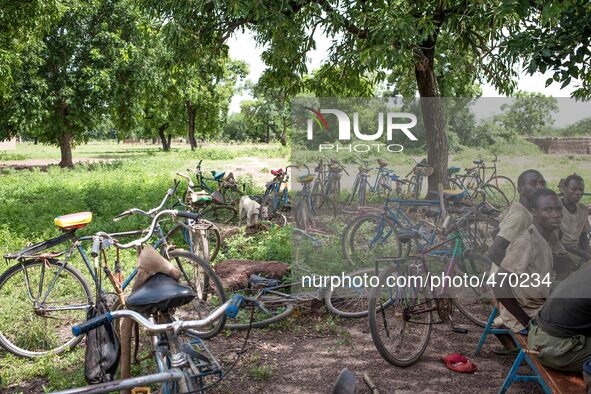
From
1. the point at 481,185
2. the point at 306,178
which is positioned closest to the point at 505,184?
the point at 481,185

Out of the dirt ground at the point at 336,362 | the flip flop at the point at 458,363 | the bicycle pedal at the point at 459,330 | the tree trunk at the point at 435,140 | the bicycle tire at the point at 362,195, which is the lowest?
the dirt ground at the point at 336,362

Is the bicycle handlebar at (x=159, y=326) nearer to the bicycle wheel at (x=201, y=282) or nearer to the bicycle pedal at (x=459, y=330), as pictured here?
the bicycle wheel at (x=201, y=282)

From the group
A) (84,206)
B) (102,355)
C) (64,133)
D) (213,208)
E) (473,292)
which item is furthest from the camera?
(64,133)

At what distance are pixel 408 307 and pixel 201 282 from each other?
77.4 inches

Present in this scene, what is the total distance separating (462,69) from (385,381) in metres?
7.84

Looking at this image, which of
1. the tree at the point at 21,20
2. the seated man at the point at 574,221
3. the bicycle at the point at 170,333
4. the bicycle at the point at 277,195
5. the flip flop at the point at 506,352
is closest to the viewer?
the bicycle at the point at 170,333

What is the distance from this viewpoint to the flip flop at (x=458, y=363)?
15.0 ft

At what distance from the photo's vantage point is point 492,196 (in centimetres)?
660

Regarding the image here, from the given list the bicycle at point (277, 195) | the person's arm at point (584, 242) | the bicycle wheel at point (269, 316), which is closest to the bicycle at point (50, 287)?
the bicycle wheel at point (269, 316)

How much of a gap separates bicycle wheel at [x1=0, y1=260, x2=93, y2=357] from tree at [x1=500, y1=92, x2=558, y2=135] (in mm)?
4514

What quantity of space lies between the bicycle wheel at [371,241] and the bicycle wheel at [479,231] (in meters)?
0.69

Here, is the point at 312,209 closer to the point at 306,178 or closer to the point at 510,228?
the point at 306,178

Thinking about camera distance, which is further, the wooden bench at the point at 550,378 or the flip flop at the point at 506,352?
the flip flop at the point at 506,352

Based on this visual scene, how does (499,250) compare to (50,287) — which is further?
(50,287)
